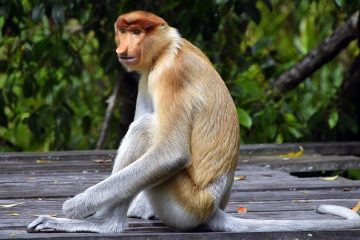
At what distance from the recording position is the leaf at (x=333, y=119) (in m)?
6.73

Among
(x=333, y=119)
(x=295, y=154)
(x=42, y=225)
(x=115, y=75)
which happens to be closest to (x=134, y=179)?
(x=42, y=225)

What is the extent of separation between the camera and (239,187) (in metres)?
4.90

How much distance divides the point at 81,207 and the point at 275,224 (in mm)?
732

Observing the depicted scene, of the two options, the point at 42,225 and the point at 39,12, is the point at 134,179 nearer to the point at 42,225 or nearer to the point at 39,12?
the point at 42,225

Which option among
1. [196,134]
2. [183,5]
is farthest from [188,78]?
[183,5]

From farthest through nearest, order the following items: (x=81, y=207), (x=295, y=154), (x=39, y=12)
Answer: (x=295, y=154)
(x=39, y=12)
(x=81, y=207)

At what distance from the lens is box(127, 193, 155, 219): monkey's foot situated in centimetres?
392

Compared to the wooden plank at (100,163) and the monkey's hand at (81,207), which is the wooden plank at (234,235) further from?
the wooden plank at (100,163)

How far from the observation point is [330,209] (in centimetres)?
379

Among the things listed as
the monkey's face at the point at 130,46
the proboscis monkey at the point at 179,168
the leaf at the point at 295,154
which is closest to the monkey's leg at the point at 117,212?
the proboscis monkey at the point at 179,168

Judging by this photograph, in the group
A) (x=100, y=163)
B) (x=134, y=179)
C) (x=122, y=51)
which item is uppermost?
(x=122, y=51)

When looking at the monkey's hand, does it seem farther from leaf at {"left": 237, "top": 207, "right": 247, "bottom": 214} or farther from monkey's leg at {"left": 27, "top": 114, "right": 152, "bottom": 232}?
leaf at {"left": 237, "top": 207, "right": 247, "bottom": 214}

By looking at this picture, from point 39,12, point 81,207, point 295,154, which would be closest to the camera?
point 81,207

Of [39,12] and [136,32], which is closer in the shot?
[136,32]
